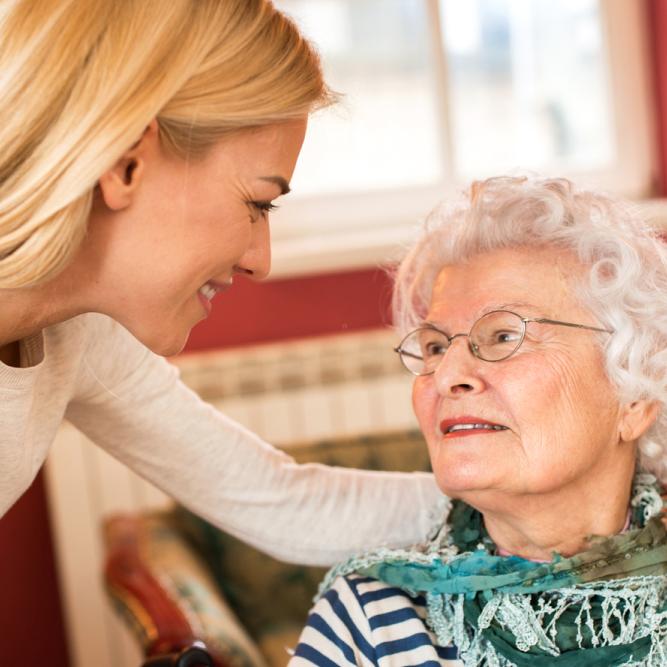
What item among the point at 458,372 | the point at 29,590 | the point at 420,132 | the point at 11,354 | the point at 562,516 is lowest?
the point at 29,590

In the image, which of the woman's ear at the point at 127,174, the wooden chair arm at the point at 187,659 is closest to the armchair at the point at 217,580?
the wooden chair arm at the point at 187,659

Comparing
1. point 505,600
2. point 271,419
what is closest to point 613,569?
point 505,600

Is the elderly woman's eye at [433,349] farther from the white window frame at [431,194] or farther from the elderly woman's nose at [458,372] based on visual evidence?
the white window frame at [431,194]

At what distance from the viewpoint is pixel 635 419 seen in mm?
1615

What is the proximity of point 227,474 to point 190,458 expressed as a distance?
6 centimetres

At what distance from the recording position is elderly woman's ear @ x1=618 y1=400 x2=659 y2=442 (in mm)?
1608

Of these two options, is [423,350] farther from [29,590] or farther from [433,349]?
[29,590]

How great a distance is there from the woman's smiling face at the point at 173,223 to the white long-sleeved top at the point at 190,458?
22 cm

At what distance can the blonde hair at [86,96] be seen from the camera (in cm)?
113

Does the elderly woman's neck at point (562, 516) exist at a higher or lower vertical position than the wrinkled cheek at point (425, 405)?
lower

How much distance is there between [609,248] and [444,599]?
573mm

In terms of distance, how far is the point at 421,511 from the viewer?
5.93 ft

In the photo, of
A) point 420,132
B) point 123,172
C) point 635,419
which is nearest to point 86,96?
point 123,172

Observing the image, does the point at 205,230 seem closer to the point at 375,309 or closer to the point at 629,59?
the point at 375,309
